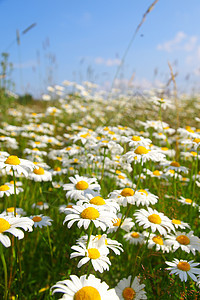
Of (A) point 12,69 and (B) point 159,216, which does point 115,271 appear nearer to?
(B) point 159,216

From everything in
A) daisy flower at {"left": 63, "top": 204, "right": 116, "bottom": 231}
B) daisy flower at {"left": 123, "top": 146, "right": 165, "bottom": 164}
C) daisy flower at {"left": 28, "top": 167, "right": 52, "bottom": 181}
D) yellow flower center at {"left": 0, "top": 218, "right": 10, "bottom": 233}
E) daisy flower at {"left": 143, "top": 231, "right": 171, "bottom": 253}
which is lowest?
daisy flower at {"left": 143, "top": 231, "right": 171, "bottom": 253}

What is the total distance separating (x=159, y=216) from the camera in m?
1.85

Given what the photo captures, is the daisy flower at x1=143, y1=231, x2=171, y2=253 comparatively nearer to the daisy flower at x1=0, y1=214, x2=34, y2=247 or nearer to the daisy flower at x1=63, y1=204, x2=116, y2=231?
the daisy flower at x1=63, y1=204, x2=116, y2=231

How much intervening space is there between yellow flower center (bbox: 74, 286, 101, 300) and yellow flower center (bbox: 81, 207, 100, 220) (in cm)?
41

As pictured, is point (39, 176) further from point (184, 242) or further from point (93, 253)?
point (184, 242)

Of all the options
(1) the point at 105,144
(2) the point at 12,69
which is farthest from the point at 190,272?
(2) the point at 12,69

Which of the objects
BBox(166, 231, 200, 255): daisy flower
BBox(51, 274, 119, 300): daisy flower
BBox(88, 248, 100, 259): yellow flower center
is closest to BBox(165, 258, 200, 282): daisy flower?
BBox(166, 231, 200, 255): daisy flower

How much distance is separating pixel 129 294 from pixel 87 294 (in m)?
0.76

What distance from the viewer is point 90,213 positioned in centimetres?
140

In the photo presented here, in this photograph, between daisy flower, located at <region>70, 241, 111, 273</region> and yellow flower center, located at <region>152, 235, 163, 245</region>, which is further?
yellow flower center, located at <region>152, 235, 163, 245</region>

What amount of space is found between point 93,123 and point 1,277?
195 inches

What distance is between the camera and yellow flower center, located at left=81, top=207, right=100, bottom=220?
4.55 ft

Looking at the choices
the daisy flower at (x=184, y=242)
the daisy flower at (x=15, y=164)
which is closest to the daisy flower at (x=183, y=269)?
the daisy flower at (x=184, y=242)

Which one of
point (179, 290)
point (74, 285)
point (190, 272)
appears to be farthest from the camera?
point (179, 290)
